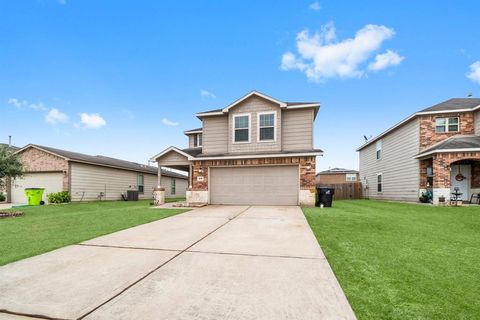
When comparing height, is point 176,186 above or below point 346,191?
below

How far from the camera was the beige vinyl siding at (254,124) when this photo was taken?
12891mm

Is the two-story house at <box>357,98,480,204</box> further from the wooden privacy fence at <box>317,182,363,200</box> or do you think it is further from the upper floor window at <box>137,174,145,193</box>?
the upper floor window at <box>137,174,145,193</box>

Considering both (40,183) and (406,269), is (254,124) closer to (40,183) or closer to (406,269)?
(406,269)

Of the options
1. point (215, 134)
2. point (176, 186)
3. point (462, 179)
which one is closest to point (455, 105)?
point (462, 179)

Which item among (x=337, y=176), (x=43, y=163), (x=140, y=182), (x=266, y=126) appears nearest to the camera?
(x=266, y=126)

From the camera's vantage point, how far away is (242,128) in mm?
13453

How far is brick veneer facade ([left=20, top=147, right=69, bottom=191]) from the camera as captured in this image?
Result: 15938 millimetres

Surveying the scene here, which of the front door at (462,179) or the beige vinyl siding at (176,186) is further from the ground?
the front door at (462,179)

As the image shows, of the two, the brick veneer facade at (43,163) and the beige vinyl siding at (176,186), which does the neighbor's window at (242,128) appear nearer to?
the brick veneer facade at (43,163)

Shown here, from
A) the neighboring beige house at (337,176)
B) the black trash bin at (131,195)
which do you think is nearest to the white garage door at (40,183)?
the black trash bin at (131,195)

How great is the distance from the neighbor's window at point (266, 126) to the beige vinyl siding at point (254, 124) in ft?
0.63

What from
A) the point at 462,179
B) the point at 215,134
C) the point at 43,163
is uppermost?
the point at 215,134

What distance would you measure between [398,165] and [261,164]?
1150cm

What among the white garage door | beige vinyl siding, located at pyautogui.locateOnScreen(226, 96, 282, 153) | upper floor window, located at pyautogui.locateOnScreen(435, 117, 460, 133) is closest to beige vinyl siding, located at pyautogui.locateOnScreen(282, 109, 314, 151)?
beige vinyl siding, located at pyautogui.locateOnScreen(226, 96, 282, 153)
